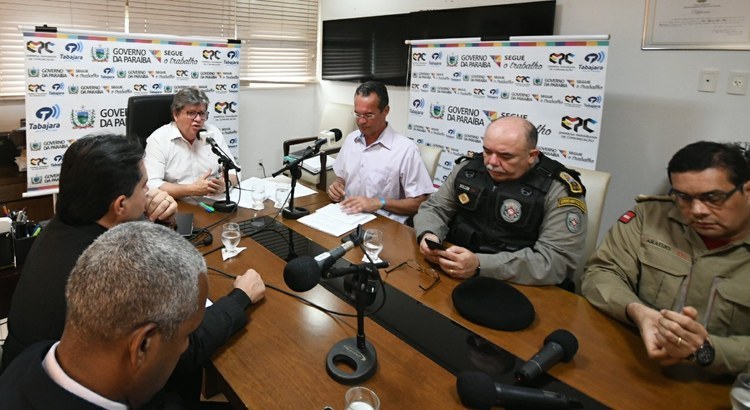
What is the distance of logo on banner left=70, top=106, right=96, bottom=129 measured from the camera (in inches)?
127

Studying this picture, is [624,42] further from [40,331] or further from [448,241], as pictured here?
[40,331]

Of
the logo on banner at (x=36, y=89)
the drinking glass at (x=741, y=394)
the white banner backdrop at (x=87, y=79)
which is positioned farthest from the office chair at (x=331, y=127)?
the drinking glass at (x=741, y=394)

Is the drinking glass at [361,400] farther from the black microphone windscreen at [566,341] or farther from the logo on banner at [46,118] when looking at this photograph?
the logo on banner at [46,118]

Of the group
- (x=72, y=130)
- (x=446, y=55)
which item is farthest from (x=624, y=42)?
(x=72, y=130)

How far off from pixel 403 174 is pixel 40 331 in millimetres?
1866

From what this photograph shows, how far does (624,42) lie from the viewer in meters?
→ 2.84

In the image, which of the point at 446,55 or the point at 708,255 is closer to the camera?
the point at 708,255

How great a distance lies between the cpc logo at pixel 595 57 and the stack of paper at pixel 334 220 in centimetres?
170

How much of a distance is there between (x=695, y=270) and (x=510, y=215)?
2.16 feet

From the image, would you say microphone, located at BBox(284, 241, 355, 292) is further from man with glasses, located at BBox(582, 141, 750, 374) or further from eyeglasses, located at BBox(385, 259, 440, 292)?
man with glasses, located at BBox(582, 141, 750, 374)

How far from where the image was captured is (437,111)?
358cm

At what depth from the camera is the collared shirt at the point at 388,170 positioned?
259 centimetres

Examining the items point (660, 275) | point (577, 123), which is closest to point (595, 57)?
point (577, 123)

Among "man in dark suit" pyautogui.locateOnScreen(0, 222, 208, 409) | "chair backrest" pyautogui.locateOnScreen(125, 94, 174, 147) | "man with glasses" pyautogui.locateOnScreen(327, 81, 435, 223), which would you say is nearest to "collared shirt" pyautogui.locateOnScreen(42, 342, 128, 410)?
"man in dark suit" pyautogui.locateOnScreen(0, 222, 208, 409)
